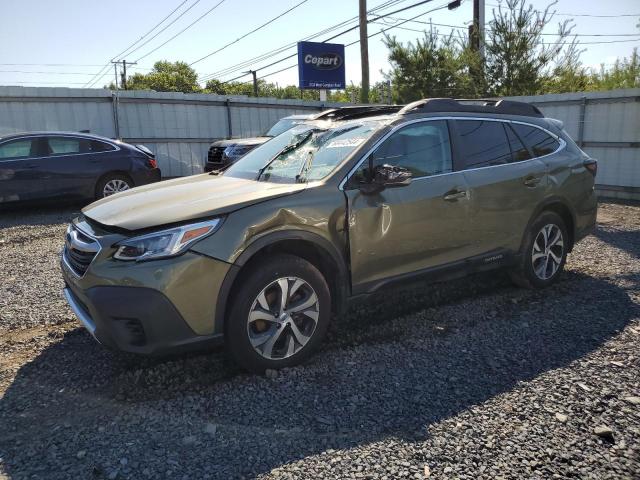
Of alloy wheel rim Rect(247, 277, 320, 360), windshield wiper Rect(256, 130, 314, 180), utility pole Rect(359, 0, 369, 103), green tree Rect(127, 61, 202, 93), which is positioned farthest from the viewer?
green tree Rect(127, 61, 202, 93)

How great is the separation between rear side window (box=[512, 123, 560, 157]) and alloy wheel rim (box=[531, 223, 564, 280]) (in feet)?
2.39

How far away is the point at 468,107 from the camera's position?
15.1ft

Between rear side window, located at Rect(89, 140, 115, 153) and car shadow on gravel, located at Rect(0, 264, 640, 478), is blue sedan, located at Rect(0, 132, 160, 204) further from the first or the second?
car shadow on gravel, located at Rect(0, 264, 640, 478)

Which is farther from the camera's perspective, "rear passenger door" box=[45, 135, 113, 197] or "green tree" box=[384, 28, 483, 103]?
"green tree" box=[384, 28, 483, 103]

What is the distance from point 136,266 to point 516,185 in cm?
335

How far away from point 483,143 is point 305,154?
1627mm

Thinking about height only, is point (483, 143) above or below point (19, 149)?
below

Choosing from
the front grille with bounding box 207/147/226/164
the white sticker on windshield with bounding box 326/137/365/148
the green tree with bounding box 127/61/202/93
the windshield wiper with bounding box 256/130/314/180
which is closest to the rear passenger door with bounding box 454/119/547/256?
the white sticker on windshield with bounding box 326/137/365/148

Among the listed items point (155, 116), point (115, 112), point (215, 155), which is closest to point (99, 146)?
point (215, 155)

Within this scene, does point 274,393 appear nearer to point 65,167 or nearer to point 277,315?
point 277,315

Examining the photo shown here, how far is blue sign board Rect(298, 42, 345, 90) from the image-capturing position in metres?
22.6

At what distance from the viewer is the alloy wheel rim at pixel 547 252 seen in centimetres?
504

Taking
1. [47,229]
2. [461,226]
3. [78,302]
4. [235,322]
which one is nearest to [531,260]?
[461,226]

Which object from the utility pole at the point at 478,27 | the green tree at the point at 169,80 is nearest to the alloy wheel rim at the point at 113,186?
the utility pole at the point at 478,27
